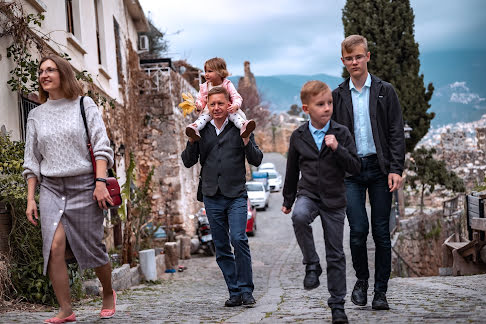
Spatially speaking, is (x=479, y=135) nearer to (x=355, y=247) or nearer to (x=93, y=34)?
(x=93, y=34)

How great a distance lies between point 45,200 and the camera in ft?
13.6

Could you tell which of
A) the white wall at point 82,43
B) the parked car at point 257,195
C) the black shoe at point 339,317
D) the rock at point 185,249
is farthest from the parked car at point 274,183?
the black shoe at point 339,317

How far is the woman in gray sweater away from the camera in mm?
4152

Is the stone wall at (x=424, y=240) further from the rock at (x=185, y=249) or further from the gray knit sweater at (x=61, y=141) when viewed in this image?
the gray knit sweater at (x=61, y=141)

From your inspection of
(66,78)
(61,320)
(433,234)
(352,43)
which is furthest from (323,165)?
(433,234)

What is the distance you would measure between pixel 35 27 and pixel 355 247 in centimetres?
574

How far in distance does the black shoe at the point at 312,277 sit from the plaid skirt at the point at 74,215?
1.52 m

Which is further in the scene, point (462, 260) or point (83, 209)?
point (462, 260)

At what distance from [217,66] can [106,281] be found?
2226 mm

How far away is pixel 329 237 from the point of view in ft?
13.4

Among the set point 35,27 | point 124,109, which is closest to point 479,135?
point 124,109

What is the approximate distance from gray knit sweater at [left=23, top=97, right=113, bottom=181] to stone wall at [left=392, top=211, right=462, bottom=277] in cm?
1565

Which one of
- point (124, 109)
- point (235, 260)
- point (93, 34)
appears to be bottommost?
point (235, 260)

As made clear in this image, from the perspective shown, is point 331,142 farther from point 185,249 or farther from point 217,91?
point 185,249
